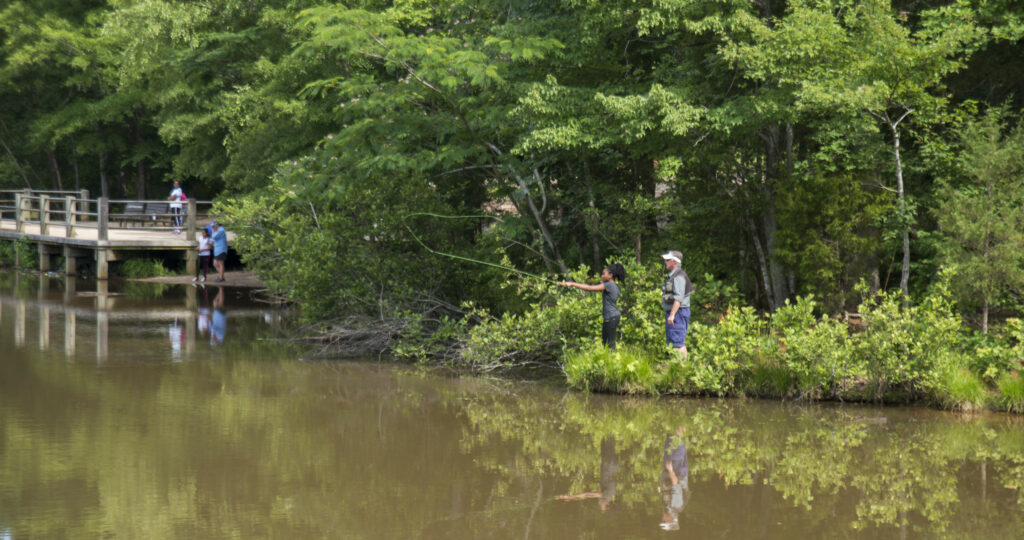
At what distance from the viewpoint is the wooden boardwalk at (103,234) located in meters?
28.2

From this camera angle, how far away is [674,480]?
886 centimetres

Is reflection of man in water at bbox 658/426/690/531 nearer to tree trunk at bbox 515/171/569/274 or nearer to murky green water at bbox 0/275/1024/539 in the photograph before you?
murky green water at bbox 0/275/1024/539

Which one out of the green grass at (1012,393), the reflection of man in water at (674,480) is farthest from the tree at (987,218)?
the reflection of man in water at (674,480)

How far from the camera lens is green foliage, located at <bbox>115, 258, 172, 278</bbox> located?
29406 millimetres

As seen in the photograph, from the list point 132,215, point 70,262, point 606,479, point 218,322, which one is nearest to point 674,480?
point 606,479

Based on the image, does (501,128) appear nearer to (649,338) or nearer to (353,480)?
(649,338)

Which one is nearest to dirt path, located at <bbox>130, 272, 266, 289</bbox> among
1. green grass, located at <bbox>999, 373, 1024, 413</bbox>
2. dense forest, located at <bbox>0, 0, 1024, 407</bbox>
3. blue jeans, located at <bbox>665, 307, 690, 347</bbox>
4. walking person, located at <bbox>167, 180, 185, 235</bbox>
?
walking person, located at <bbox>167, 180, 185, 235</bbox>

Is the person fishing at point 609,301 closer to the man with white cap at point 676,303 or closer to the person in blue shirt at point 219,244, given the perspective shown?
the man with white cap at point 676,303

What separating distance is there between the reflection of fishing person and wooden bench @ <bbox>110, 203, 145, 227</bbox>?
72.8 feet

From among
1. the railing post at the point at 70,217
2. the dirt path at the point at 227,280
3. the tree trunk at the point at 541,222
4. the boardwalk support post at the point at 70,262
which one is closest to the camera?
the tree trunk at the point at 541,222

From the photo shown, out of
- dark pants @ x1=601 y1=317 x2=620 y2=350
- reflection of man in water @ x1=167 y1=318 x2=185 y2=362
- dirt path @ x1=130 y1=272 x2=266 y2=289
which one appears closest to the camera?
dark pants @ x1=601 y1=317 x2=620 y2=350

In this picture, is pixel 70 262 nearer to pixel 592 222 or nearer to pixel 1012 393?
pixel 592 222

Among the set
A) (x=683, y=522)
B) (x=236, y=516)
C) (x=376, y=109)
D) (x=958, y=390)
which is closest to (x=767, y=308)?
(x=958, y=390)

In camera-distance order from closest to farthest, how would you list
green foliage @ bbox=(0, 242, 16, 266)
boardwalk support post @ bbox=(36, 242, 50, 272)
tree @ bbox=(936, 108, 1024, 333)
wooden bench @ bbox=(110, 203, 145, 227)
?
tree @ bbox=(936, 108, 1024, 333), wooden bench @ bbox=(110, 203, 145, 227), boardwalk support post @ bbox=(36, 242, 50, 272), green foliage @ bbox=(0, 242, 16, 266)
